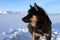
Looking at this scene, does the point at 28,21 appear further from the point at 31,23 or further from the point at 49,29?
the point at 49,29

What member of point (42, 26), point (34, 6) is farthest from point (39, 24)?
point (34, 6)

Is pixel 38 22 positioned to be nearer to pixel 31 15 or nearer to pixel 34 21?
pixel 34 21

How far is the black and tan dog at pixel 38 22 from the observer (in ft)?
12.6

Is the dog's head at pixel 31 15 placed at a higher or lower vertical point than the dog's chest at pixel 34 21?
higher

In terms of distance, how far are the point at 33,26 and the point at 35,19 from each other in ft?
0.41

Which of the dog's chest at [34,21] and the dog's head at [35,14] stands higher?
the dog's head at [35,14]

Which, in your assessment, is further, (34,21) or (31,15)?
(31,15)

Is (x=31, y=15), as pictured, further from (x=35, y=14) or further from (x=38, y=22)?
(x=38, y=22)

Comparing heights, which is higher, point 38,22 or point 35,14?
point 35,14

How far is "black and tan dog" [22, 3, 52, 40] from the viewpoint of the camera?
12.6ft

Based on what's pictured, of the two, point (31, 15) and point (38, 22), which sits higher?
point (31, 15)

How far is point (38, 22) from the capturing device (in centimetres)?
386

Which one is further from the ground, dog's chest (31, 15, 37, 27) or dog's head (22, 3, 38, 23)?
dog's head (22, 3, 38, 23)

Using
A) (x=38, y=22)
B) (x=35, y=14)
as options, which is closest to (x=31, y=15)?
(x=35, y=14)
